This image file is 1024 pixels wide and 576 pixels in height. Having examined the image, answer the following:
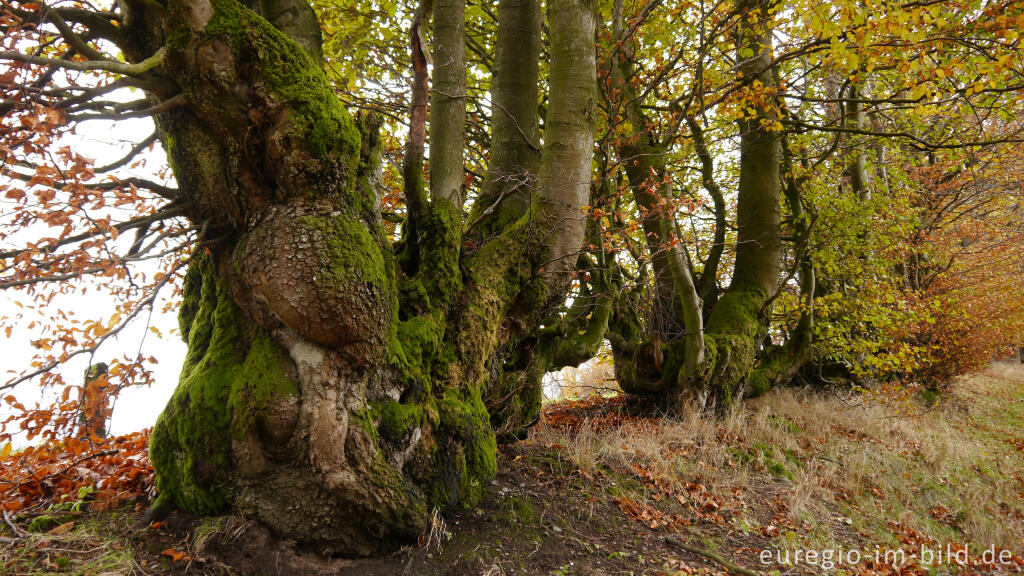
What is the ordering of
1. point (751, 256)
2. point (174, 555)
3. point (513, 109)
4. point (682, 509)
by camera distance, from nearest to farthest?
point (174, 555)
point (682, 509)
point (513, 109)
point (751, 256)

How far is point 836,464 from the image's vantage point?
17.6 ft

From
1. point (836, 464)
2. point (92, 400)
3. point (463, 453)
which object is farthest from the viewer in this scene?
point (836, 464)

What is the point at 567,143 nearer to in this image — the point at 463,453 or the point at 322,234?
the point at 322,234

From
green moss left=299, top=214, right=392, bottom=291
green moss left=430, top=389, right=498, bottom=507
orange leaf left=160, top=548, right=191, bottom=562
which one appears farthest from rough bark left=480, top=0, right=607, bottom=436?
orange leaf left=160, top=548, right=191, bottom=562

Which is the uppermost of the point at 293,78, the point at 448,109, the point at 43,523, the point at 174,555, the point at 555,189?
the point at 448,109

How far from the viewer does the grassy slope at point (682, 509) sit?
2412 millimetres

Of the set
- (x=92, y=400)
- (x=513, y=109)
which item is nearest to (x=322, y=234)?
(x=92, y=400)

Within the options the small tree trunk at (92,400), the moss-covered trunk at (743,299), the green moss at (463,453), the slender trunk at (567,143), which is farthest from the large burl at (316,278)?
the moss-covered trunk at (743,299)

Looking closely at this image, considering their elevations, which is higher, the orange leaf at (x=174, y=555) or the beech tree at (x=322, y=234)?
the beech tree at (x=322, y=234)

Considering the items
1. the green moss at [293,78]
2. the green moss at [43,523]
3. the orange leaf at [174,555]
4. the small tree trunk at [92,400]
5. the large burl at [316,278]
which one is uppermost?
the green moss at [293,78]

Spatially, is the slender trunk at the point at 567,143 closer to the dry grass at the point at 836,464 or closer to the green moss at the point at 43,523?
the dry grass at the point at 836,464

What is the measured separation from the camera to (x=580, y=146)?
4.04 m

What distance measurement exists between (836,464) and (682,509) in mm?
2766

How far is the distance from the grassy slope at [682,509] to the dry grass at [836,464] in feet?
0.07
